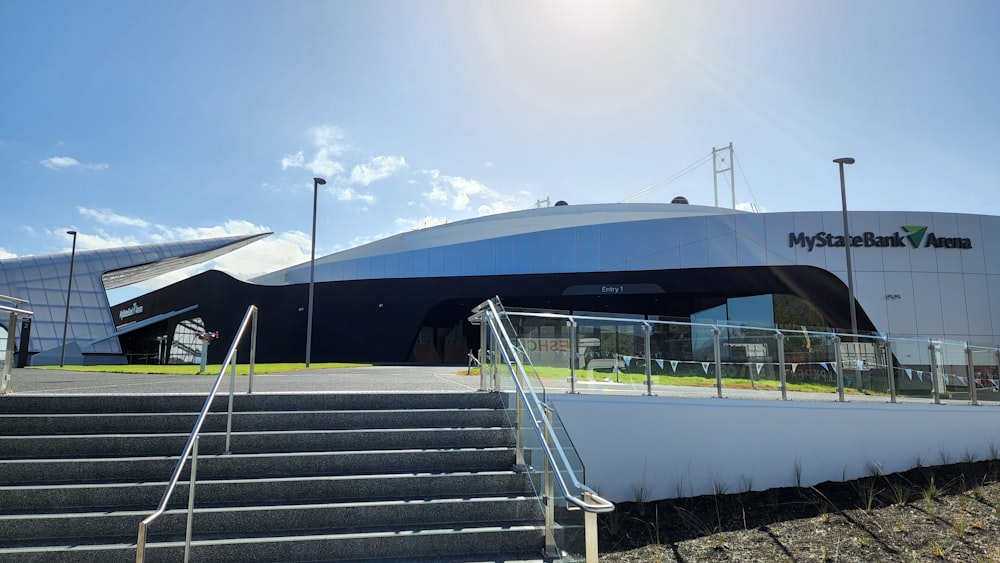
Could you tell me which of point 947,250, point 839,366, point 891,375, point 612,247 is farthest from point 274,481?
point 947,250

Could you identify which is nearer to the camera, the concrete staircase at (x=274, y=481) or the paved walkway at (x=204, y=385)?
the concrete staircase at (x=274, y=481)

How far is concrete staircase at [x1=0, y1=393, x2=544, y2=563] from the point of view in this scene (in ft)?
13.6

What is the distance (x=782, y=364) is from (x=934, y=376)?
3040 mm

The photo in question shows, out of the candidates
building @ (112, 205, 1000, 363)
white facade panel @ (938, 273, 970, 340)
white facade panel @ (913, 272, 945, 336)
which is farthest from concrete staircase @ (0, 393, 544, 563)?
white facade panel @ (938, 273, 970, 340)

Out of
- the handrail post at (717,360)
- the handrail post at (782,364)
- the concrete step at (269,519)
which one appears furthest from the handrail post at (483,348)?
the handrail post at (782,364)

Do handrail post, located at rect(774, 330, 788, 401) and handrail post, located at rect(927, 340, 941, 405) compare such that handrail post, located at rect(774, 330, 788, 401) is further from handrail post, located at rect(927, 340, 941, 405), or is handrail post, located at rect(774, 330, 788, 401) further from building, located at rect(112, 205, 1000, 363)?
building, located at rect(112, 205, 1000, 363)

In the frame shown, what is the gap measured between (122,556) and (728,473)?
641 centimetres

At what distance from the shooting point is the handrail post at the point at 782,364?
8.07 meters

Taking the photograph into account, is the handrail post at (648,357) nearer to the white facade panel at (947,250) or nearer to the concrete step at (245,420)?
the concrete step at (245,420)

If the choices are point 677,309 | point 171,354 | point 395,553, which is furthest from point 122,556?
point 171,354

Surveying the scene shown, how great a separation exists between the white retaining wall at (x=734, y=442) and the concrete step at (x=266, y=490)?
233cm

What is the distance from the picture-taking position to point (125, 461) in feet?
15.8

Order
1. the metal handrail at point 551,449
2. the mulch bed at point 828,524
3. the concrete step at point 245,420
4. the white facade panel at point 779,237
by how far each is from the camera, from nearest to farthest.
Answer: the metal handrail at point 551,449 → the concrete step at point 245,420 → the mulch bed at point 828,524 → the white facade panel at point 779,237

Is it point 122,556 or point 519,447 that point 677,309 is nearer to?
point 519,447
